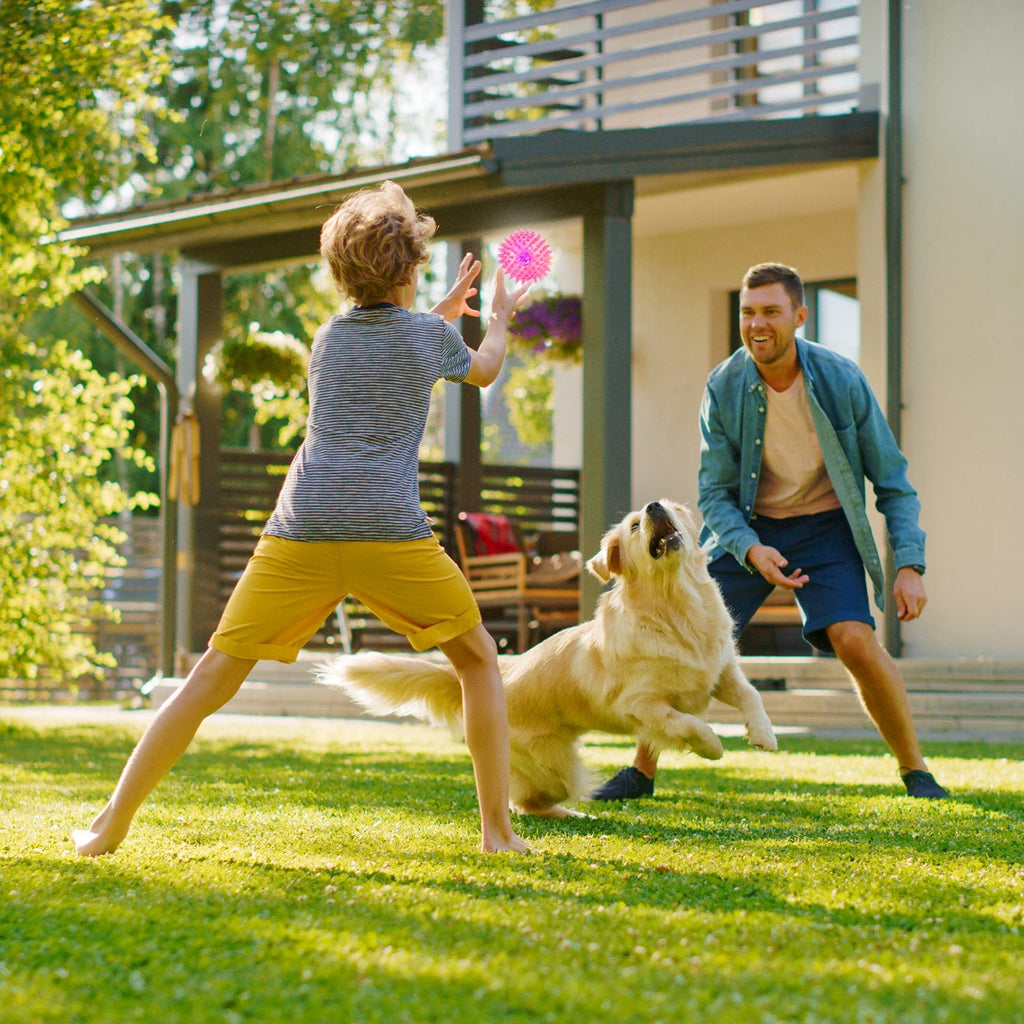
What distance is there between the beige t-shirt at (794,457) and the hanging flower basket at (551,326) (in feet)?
23.3

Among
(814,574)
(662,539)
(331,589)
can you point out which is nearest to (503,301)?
(331,589)

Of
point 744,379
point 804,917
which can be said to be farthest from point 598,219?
point 804,917

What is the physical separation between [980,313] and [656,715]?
5.61m

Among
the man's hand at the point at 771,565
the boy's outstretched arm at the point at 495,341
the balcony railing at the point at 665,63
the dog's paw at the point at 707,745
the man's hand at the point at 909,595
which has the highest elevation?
the balcony railing at the point at 665,63

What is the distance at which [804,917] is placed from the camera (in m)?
2.72

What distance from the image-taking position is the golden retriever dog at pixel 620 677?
14.4 ft

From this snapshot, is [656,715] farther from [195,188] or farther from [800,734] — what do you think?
[195,188]

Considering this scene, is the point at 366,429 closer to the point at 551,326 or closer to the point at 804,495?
the point at 804,495

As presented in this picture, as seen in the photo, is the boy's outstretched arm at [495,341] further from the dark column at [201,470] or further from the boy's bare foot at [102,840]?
the dark column at [201,470]

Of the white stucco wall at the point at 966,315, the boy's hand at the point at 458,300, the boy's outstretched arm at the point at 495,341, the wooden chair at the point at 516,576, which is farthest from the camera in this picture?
the wooden chair at the point at 516,576

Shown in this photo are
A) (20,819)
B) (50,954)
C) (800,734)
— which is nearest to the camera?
(50,954)

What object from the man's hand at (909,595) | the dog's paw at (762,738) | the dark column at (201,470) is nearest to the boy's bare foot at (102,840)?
the dog's paw at (762,738)

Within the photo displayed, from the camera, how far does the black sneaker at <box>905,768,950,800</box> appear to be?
4766 mm

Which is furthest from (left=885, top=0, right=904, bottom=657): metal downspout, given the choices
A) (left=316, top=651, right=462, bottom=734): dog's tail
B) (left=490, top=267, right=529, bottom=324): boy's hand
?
(left=490, top=267, right=529, bottom=324): boy's hand
